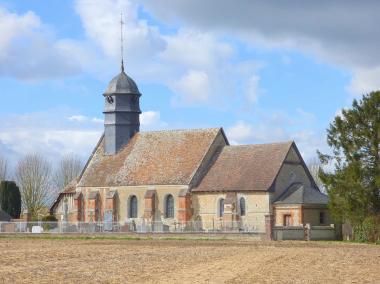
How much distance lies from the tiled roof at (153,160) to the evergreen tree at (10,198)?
50.8 feet

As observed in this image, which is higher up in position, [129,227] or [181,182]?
[181,182]

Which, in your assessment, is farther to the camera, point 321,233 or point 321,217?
point 321,217

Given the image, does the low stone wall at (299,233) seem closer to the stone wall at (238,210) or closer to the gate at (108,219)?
the stone wall at (238,210)

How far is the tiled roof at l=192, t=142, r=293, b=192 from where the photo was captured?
2431 inches

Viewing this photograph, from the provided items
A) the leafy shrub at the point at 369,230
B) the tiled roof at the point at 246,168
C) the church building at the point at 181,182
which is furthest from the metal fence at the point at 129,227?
the leafy shrub at the point at 369,230

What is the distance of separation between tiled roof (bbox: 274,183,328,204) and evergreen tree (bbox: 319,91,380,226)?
6516 mm

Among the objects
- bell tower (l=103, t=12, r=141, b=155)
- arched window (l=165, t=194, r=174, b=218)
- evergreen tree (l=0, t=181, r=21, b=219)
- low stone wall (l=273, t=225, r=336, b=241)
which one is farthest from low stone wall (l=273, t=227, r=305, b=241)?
evergreen tree (l=0, t=181, r=21, b=219)

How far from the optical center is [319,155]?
53312mm

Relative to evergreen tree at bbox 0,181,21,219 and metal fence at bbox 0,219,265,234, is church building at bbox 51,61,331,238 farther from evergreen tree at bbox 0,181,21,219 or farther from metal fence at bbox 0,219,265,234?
evergreen tree at bbox 0,181,21,219

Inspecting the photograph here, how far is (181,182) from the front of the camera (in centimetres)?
6469

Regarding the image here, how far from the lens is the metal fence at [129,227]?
6003 cm

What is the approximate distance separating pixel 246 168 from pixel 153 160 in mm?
9104

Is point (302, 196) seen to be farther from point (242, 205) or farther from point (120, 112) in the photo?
point (120, 112)

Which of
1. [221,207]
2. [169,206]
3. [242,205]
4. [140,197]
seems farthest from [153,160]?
[242,205]
